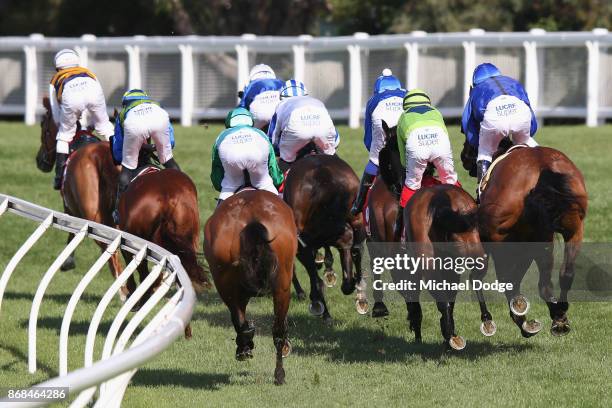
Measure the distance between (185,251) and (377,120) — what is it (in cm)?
219

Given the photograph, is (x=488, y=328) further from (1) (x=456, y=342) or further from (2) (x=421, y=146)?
(2) (x=421, y=146)

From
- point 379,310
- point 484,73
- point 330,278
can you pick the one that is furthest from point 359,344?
point 484,73

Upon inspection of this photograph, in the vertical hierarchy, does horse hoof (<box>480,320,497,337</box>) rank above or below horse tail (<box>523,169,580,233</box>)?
below

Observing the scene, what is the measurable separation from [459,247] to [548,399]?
4.41 ft

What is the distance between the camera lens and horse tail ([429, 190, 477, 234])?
818cm

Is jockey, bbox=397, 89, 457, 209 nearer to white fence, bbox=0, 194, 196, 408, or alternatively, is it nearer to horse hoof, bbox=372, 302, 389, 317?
horse hoof, bbox=372, 302, 389, 317

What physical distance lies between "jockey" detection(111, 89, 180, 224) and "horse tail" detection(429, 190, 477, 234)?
2535 mm

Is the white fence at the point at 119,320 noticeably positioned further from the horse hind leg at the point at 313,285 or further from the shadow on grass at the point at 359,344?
the horse hind leg at the point at 313,285

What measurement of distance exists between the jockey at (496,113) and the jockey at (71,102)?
3766 mm

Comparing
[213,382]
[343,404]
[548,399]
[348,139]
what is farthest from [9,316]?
[348,139]

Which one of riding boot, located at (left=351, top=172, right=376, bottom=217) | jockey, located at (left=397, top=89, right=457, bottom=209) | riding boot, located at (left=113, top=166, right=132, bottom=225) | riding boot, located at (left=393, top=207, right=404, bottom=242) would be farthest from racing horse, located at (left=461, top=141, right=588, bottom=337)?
riding boot, located at (left=113, top=166, right=132, bottom=225)

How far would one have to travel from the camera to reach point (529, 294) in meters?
11.1

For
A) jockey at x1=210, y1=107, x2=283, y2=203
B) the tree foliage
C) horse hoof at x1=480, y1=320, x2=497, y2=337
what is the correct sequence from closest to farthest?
jockey at x1=210, y1=107, x2=283, y2=203 < horse hoof at x1=480, y1=320, x2=497, y2=337 < the tree foliage

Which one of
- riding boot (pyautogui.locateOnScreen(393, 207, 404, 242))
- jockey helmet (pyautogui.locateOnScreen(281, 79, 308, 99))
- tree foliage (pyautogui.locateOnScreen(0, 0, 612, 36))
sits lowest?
riding boot (pyautogui.locateOnScreen(393, 207, 404, 242))
